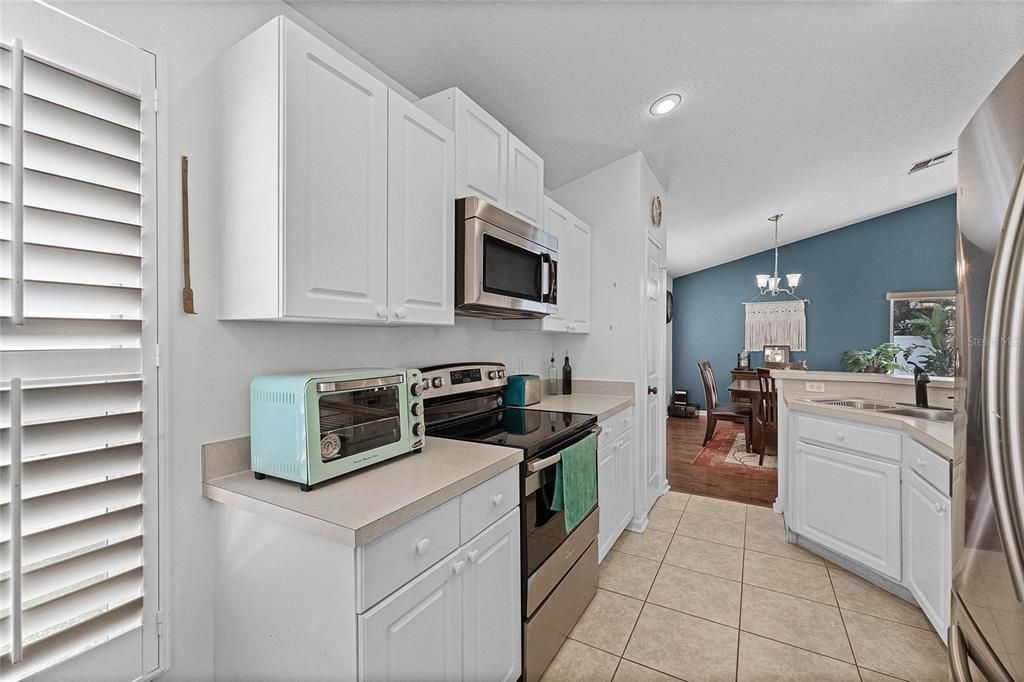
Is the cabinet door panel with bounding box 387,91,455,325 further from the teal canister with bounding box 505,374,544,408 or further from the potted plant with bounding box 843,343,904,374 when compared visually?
the potted plant with bounding box 843,343,904,374

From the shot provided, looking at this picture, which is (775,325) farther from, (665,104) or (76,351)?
(76,351)

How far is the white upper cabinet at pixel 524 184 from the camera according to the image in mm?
2201

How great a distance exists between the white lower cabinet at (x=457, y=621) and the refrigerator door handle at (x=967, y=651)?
1049mm

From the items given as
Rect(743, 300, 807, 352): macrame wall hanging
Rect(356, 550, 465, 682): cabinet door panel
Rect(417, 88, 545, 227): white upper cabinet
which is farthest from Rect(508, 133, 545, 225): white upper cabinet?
Rect(743, 300, 807, 352): macrame wall hanging

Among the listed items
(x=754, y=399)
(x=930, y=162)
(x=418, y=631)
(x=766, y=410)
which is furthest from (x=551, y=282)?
(x=930, y=162)

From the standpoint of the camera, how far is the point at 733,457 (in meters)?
4.78

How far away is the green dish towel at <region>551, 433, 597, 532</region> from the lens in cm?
181

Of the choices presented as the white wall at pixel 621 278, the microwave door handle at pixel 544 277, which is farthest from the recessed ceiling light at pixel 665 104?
the microwave door handle at pixel 544 277

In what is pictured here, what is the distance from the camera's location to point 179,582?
1241 mm

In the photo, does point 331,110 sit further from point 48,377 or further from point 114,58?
point 48,377

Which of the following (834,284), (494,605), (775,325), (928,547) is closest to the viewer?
(494,605)

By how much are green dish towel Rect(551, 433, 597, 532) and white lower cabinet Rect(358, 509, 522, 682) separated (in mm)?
310

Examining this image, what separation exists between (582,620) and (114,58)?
2543 mm

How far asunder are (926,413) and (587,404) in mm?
1859
